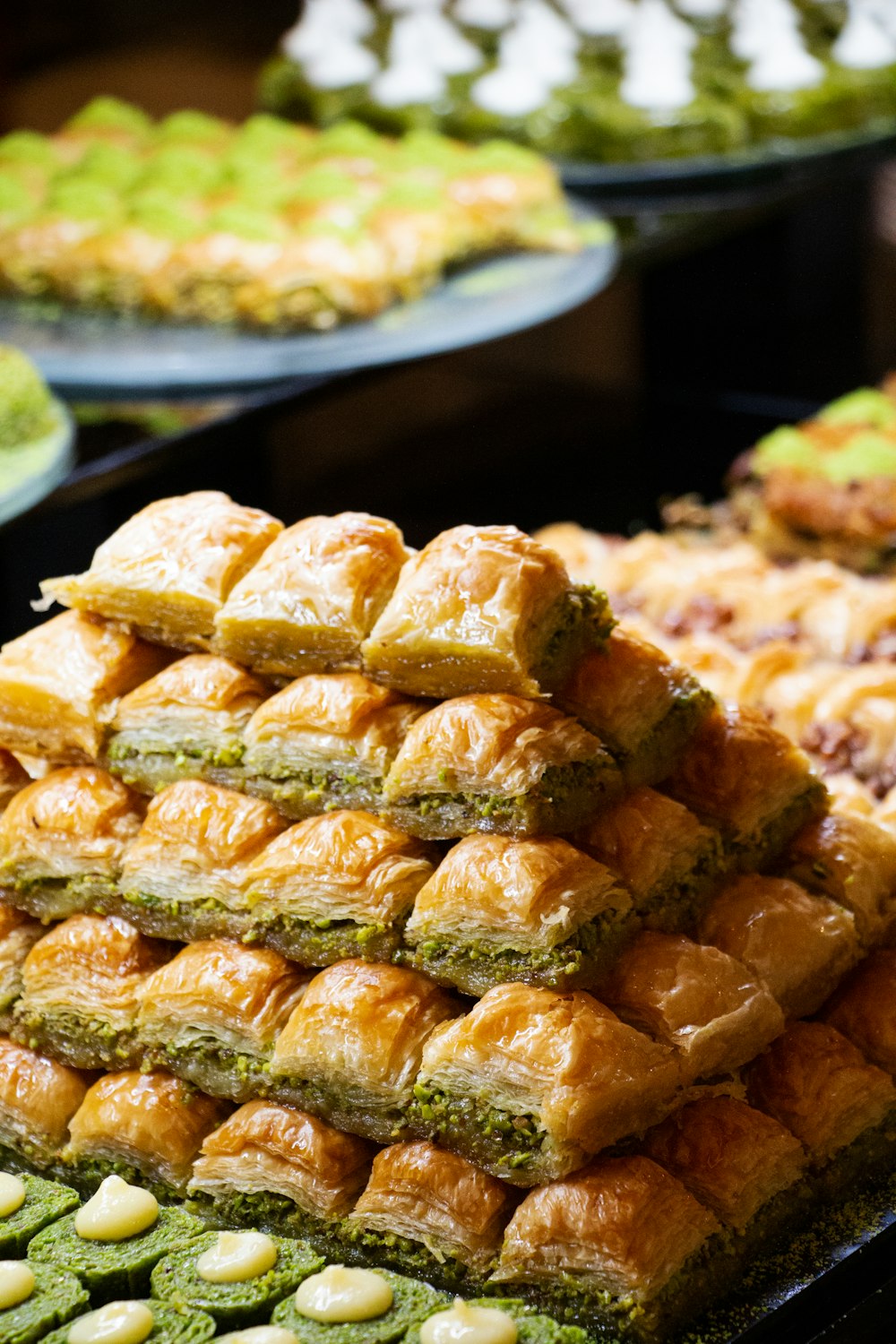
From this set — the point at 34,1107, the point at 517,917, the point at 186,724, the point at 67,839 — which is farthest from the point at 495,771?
the point at 34,1107

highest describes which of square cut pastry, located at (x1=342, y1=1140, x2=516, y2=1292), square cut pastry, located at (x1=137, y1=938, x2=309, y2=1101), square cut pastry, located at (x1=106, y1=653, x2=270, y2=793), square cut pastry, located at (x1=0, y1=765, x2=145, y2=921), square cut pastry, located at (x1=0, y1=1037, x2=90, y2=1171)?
square cut pastry, located at (x1=106, y1=653, x2=270, y2=793)

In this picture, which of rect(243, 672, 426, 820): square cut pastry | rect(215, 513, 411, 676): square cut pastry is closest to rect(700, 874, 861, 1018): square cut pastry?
rect(243, 672, 426, 820): square cut pastry

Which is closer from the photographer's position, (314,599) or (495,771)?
(495,771)

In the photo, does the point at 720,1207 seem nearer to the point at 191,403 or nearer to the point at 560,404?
the point at 191,403

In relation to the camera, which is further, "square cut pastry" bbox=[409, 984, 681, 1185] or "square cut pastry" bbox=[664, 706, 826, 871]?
"square cut pastry" bbox=[664, 706, 826, 871]

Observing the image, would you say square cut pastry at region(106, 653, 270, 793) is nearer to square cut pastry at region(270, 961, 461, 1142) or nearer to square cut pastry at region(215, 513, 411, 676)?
square cut pastry at region(215, 513, 411, 676)

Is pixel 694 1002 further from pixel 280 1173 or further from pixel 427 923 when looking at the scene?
pixel 280 1173

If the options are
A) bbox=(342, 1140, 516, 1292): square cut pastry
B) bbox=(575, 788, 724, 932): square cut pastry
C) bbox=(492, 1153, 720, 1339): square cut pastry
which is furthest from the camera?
bbox=(575, 788, 724, 932): square cut pastry
